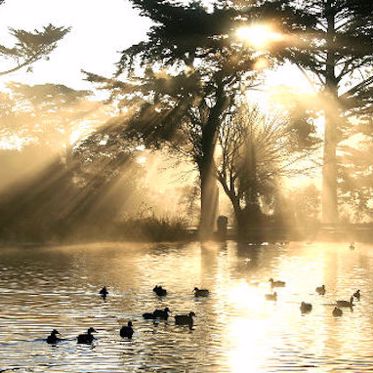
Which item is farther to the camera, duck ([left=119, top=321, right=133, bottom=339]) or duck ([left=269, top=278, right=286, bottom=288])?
duck ([left=269, top=278, right=286, bottom=288])

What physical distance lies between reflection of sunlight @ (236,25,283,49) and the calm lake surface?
12630 millimetres

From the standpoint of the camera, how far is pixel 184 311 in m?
16.7

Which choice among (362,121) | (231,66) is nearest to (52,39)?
(231,66)

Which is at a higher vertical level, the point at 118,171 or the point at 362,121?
the point at 362,121

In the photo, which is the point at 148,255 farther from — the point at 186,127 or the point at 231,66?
the point at 186,127

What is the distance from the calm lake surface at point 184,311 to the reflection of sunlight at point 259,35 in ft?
41.4

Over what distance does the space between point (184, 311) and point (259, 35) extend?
24685 millimetres

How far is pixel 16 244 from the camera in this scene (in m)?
35.4

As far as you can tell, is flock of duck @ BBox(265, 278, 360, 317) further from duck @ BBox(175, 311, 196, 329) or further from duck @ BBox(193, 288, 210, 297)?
duck @ BBox(175, 311, 196, 329)

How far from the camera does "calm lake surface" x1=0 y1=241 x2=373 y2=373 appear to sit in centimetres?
1166

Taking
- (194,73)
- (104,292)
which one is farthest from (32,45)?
(104,292)

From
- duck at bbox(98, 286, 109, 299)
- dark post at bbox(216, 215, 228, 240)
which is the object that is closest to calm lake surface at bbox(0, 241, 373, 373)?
duck at bbox(98, 286, 109, 299)

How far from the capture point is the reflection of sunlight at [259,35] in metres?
39.1

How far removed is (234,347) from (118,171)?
33.1 metres
